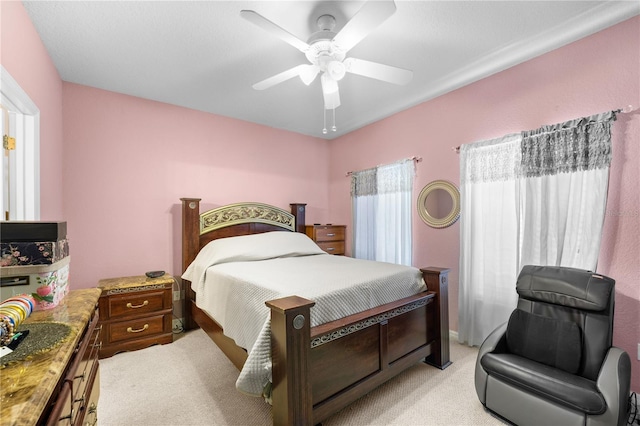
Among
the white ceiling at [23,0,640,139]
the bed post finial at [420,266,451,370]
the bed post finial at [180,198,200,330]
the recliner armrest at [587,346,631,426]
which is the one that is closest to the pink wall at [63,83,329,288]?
the bed post finial at [180,198,200,330]

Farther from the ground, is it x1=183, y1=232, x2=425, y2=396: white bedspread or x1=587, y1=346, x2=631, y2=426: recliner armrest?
x1=183, y1=232, x2=425, y2=396: white bedspread

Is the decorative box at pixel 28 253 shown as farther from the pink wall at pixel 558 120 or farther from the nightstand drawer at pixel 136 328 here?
the pink wall at pixel 558 120

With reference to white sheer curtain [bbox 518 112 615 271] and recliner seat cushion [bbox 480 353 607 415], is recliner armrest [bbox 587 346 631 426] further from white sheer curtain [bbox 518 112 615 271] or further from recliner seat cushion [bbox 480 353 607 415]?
white sheer curtain [bbox 518 112 615 271]

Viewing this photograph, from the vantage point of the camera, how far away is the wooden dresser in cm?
410

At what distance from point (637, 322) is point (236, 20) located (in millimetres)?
3517

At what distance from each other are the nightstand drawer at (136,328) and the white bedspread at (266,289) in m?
0.51

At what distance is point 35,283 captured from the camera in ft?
4.00

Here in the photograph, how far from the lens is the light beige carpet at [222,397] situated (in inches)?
72.0

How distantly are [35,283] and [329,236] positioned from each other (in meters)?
3.29

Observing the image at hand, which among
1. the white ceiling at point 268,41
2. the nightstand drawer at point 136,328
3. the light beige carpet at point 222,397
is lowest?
the light beige carpet at point 222,397

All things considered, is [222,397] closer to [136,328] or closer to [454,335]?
[136,328]

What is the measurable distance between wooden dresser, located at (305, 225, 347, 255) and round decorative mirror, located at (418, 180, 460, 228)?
133 cm

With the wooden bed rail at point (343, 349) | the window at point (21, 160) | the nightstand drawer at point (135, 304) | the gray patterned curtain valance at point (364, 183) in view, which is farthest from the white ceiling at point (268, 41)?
the nightstand drawer at point (135, 304)

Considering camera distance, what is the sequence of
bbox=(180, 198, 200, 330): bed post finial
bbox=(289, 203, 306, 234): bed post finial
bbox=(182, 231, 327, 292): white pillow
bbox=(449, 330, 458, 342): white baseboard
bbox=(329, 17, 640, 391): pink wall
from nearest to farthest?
bbox=(329, 17, 640, 391): pink wall
bbox=(182, 231, 327, 292): white pillow
bbox=(449, 330, 458, 342): white baseboard
bbox=(180, 198, 200, 330): bed post finial
bbox=(289, 203, 306, 234): bed post finial
